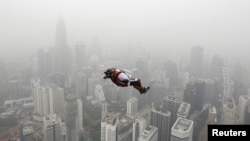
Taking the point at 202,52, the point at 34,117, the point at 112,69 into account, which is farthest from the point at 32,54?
the point at 112,69

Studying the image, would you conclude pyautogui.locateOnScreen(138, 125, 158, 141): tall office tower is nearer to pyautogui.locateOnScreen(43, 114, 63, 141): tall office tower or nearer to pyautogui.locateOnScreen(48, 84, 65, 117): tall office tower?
pyautogui.locateOnScreen(43, 114, 63, 141): tall office tower

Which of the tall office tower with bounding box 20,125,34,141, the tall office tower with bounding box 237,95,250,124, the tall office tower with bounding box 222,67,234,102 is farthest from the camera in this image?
the tall office tower with bounding box 222,67,234,102

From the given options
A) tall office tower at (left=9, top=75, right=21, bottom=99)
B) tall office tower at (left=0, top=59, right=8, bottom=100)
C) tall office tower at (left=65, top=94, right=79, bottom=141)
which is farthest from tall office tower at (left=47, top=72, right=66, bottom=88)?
tall office tower at (left=65, top=94, right=79, bottom=141)

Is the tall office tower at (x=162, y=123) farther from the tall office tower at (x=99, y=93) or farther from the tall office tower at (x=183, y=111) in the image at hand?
the tall office tower at (x=99, y=93)

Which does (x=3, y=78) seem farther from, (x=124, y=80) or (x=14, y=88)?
(x=124, y=80)

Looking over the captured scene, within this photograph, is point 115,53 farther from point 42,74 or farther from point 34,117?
point 34,117

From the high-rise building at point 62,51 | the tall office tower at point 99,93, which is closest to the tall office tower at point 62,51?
the high-rise building at point 62,51

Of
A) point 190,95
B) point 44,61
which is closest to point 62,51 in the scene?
point 44,61

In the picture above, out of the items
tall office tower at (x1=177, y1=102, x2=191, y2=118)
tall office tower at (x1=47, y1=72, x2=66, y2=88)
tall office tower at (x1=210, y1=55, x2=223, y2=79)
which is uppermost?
tall office tower at (x1=210, y1=55, x2=223, y2=79)
